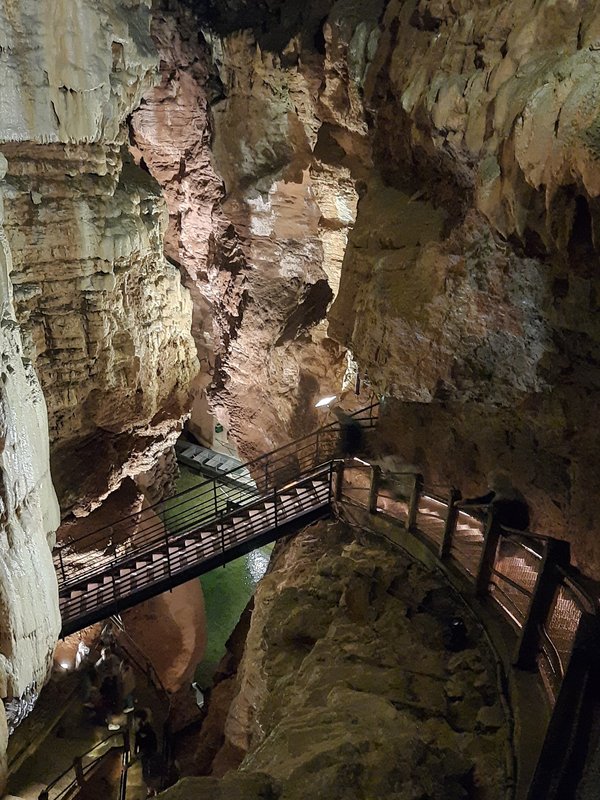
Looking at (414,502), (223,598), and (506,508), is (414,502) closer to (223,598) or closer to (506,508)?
(506,508)

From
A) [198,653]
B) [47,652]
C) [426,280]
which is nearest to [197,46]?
[426,280]

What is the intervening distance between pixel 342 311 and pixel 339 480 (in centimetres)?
212

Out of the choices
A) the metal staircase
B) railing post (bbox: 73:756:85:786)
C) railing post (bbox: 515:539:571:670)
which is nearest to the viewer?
railing post (bbox: 515:539:571:670)

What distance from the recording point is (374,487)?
7.55m

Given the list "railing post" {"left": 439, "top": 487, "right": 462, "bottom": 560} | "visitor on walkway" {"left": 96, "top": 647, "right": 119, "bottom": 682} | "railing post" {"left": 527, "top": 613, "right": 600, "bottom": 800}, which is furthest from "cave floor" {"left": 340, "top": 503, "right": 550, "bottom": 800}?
"visitor on walkway" {"left": 96, "top": 647, "right": 119, "bottom": 682}

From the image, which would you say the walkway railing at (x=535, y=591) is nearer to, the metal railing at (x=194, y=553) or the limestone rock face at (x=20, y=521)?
the metal railing at (x=194, y=553)

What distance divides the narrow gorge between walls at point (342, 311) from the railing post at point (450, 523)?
0.19 meters

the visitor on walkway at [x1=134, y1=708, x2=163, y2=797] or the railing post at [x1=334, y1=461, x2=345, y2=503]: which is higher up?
the railing post at [x1=334, y1=461, x2=345, y2=503]

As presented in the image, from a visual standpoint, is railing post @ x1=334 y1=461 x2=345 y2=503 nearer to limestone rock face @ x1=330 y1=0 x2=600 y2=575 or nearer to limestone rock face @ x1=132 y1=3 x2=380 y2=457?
limestone rock face @ x1=330 y1=0 x2=600 y2=575

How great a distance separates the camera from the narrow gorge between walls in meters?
4.70

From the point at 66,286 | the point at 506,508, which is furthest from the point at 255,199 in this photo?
the point at 506,508

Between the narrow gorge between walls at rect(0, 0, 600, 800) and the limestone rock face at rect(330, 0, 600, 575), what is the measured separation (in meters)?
0.03

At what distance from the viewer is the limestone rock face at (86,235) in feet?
23.5

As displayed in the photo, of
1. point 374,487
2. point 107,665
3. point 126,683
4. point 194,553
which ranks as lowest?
point 126,683
